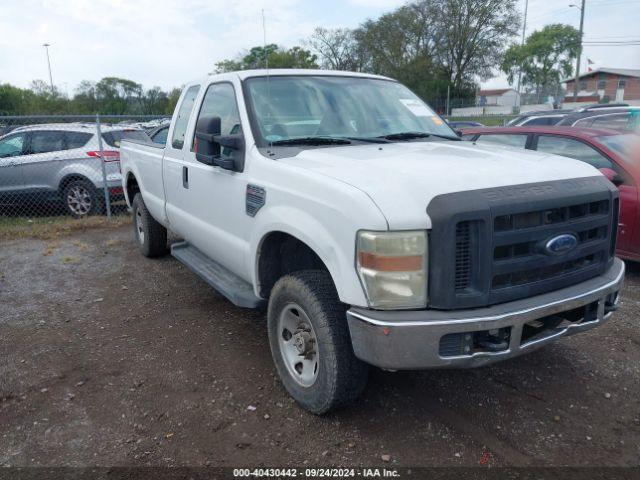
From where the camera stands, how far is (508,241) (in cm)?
264

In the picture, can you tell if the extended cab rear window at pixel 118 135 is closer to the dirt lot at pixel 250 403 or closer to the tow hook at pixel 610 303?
the dirt lot at pixel 250 403

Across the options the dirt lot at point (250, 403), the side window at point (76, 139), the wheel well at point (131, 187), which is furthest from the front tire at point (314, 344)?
the side window at point (76, 139)

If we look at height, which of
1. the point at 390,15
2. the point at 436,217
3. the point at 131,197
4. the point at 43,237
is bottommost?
the point at 43,237

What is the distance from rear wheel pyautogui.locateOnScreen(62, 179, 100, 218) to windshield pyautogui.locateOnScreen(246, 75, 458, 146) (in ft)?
20.9

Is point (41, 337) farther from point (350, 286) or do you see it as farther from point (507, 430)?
point (507, 430)

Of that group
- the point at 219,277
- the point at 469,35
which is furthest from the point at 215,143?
the point at 469,35

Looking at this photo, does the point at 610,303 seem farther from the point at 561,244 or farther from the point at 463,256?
the point at 463,256

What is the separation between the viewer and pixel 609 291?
305 cm

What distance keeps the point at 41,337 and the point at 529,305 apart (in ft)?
12.6

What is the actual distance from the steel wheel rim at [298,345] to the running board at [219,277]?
0.36 m

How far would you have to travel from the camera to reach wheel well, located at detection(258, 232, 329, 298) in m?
3.50

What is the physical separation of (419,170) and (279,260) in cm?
124

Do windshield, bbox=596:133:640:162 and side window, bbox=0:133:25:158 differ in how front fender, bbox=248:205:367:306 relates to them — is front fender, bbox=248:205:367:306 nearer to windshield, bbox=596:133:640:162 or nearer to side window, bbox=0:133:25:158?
windshield, bbox=596:133:640:162

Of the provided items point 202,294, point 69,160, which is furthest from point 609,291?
point 69,160
